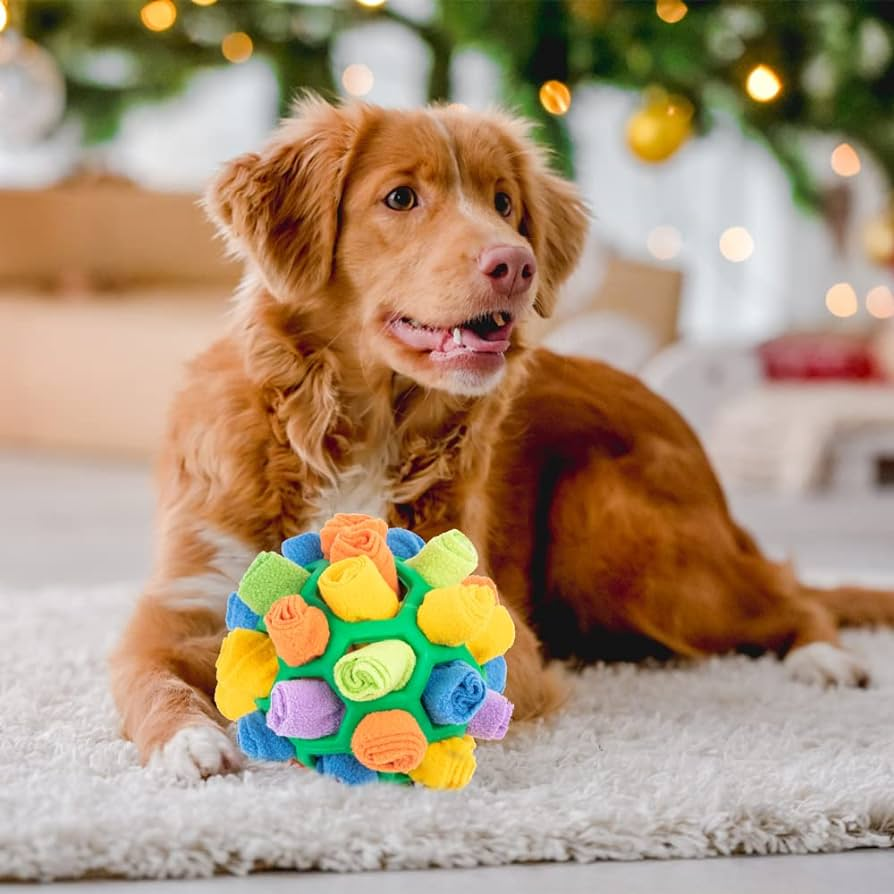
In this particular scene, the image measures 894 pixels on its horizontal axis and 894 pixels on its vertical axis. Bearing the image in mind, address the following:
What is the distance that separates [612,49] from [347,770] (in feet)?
11.1

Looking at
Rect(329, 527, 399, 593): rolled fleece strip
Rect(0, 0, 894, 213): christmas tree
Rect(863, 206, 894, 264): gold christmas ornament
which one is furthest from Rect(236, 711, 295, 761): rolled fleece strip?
Rect(863, 206, 894, 264): gold christmas ornament

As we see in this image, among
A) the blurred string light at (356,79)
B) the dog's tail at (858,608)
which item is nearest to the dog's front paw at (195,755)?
the dog's tail at (858,608)

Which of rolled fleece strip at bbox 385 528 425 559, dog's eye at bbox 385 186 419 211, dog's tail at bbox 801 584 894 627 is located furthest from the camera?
dog's tail at bbox 801 584 894 627

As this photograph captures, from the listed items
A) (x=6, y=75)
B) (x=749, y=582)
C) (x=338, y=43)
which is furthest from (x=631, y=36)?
(x=749, y=582)

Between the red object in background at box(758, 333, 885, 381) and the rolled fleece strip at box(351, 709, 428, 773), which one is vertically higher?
the rolled fleece strip at box(351, 709, 428, 773)

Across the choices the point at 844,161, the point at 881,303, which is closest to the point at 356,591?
the point at 844,161

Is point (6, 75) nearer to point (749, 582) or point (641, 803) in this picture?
point (749, 582)

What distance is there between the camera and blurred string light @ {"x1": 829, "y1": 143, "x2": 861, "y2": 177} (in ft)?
A: 19.9

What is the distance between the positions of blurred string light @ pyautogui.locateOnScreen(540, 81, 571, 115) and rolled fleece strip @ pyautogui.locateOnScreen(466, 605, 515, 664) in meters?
2.99

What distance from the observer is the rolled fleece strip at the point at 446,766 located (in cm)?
166

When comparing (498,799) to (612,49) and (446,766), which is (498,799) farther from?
(612,49)

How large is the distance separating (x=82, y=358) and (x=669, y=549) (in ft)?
12.0

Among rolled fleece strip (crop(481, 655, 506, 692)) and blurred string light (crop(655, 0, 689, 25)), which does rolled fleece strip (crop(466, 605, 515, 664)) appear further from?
blurred string light (crop(655, 0, 689, 25))

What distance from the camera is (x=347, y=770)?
1.67 m
